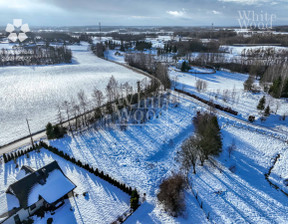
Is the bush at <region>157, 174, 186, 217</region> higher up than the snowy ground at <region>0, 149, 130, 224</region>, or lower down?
higher up

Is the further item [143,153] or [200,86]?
[200,86]

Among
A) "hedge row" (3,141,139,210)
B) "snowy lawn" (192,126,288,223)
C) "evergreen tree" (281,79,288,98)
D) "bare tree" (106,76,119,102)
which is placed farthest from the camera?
"bare tree" (106,76,119,102)

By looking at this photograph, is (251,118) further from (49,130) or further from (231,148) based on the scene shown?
(49,130)

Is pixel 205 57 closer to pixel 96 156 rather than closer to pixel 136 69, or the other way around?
pixel 136 69

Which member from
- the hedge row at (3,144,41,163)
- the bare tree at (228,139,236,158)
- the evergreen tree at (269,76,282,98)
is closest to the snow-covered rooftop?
the hedge row at (3,144,41,163)

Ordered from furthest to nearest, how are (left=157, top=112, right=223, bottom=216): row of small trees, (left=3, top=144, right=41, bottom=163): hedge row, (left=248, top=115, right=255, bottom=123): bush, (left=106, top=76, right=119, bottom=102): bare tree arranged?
1. (left=106, top=76, right=119, bottom=102): bare tree
2. (left=248, top=115, right=255, bottom=123): bush
3. (left=3, top=144, right=41, bottom=163): hedge row
4. (left=157, top=112, right=223, bottom=216): row of small trees

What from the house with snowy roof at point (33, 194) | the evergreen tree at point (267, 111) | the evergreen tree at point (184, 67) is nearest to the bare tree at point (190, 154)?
the house with snowy roof at point (33, 194)

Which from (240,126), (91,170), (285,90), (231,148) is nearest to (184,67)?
(285,90)

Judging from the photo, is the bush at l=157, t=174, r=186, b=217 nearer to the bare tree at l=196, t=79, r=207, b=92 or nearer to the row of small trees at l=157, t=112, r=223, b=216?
the row of small trees at l=157, t=112, r=223, b=216
